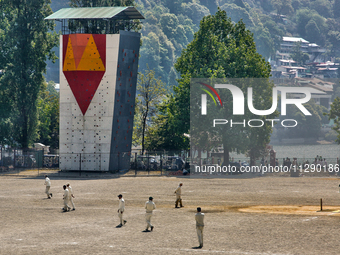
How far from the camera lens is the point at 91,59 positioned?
179 feet

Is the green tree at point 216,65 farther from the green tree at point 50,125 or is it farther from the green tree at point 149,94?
the green tree at point 50,125

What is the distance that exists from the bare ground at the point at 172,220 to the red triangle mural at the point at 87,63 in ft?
46.9

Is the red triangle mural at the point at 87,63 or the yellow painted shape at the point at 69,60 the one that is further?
the yellow painted shape at the point at 69,60

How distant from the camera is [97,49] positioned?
179 ft

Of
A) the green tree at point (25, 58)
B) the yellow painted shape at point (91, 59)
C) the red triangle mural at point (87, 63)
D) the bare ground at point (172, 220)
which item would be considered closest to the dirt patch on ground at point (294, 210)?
the bare ground at point (172, 220)

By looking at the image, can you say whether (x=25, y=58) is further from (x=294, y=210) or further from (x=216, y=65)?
(x=294, y=210)

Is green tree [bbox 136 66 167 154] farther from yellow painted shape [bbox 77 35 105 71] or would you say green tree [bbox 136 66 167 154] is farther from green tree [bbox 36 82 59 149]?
yellow painted shape [bbox 77 35 105 71]

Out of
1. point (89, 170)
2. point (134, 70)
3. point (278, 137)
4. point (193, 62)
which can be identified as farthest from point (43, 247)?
point (278, 137)

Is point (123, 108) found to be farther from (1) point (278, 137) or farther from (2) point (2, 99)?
(1) point (278, 137)

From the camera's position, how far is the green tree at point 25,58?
211 feet

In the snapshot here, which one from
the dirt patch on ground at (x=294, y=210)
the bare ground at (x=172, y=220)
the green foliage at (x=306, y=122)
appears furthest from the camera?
the green foliage at (x=306, y=122)

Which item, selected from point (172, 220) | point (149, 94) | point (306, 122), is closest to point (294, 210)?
point (172, 220)

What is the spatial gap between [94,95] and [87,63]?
3.98 metres

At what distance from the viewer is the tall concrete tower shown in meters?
54.7
